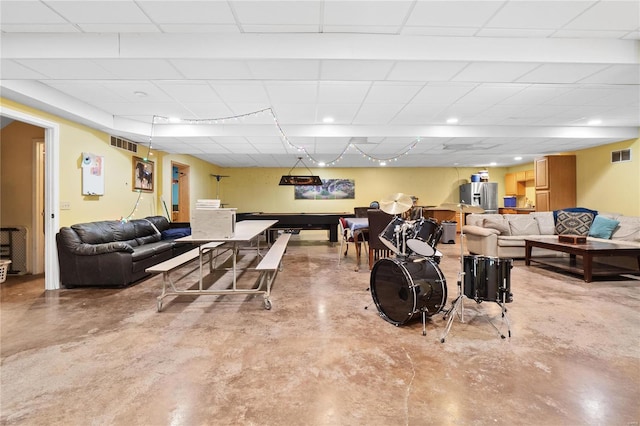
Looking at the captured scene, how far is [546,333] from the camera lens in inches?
111

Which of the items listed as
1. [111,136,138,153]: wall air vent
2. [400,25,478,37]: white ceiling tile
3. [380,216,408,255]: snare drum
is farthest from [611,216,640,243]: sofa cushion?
[111,136,138,153]: wall air vent

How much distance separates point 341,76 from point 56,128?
422 centimetres

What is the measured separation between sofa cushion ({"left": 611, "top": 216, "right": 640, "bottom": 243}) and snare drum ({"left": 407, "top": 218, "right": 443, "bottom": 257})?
4.98 metres

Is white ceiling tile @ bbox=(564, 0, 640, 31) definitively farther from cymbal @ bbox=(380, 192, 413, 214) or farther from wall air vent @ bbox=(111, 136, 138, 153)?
wall air vent @ bbox=(111, 136, 138, 153)

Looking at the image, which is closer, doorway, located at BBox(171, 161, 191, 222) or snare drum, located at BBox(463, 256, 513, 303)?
snare drum, located at BBox(463, 256, 513, 303)

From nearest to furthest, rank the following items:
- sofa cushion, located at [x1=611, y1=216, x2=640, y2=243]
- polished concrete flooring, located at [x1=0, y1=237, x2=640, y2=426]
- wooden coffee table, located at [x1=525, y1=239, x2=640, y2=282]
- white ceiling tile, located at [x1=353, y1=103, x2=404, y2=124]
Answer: polished concrete flooring, located at [x1=0, y1=237, x2=640, y2=426] < wooden coffee table, located at [x1=525, y1=239, x2=640, y2=282] < white ceiling tile, located at [x1=353, y1=103, x2=404, y2=124] < sofa cushion, located at [x1=611, y1=216, x2=640, y2=243]

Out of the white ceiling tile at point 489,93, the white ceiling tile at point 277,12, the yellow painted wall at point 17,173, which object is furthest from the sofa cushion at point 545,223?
the yellow painted wall at point 17,173

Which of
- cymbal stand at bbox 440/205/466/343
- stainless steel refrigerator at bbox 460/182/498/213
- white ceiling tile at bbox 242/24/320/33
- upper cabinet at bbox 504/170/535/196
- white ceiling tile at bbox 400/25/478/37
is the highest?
white ceiling tile at bbox 242/24/320/33

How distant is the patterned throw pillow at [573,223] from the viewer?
6172mm

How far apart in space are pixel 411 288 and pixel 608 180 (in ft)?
23.3

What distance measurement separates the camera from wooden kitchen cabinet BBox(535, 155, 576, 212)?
7652 mm

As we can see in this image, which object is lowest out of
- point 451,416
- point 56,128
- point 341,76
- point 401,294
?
point 451,416

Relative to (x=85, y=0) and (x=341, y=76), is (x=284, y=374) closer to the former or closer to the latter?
(x=341, y=76)

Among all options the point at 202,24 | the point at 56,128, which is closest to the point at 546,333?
the point at 202,24
